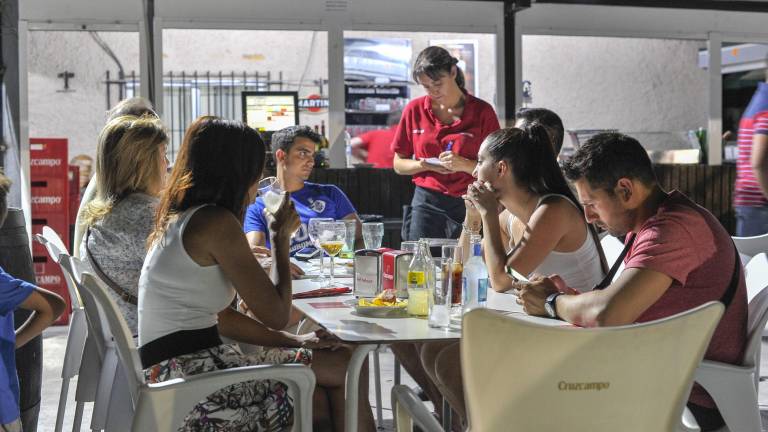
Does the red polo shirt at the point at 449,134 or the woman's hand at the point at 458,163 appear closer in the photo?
the woman's hand at the point at 458,163

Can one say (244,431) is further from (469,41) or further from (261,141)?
(469,41)

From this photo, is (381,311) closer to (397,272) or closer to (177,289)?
(397,272)

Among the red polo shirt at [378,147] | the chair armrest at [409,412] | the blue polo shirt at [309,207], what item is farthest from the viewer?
the red polo shirt at [378,147]

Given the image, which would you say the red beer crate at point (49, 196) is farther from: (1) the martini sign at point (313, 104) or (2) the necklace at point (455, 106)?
(2) the necklace at point (455, 106)

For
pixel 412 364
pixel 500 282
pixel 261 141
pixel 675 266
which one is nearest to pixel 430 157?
pixel 412 364

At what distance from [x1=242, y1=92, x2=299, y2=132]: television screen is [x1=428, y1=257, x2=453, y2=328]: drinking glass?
4.98 meters

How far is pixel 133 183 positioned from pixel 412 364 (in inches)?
48.9

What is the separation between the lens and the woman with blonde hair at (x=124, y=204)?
279 centimetres

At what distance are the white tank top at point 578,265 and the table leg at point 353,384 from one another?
2.85 feet

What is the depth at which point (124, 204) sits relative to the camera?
112 inches

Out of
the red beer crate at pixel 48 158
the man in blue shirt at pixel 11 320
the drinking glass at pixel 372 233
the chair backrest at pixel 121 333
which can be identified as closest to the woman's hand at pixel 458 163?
the drinking glass at pixel 372 233

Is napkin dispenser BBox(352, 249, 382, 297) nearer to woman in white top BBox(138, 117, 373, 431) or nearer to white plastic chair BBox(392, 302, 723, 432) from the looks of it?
woman in white top BBox(138, 117, 373, 431)

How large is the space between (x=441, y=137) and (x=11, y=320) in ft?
8.62

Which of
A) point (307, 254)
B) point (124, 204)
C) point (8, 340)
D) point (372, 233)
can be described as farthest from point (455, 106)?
point (8, 340)
